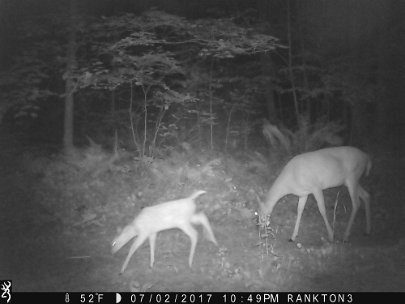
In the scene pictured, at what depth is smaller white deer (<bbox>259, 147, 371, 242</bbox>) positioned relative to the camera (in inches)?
Result: 200

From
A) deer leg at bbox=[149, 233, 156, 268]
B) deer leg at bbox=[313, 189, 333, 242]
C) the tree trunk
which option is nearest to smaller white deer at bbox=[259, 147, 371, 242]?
deer leg at bbox=[313, 189, 333, 242]

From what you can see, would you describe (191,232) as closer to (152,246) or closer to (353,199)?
(152,246)

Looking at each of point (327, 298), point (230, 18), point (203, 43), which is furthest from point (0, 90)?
point (327, 298)

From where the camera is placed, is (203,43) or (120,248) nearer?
(120,248)

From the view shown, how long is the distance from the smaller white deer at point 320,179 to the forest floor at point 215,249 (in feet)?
0.41

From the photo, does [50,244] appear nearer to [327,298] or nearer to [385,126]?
[327,298]

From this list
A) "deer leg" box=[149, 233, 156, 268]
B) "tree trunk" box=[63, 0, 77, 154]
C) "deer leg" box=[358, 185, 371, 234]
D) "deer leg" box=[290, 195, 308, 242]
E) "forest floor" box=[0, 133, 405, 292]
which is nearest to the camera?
"forest floor" box=[0, 133, 405, 292]

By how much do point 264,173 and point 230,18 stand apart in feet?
5.83

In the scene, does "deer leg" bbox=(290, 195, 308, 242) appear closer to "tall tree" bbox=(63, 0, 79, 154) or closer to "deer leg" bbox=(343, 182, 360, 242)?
"deer leg" bbox=(343, 182, 360, 242)

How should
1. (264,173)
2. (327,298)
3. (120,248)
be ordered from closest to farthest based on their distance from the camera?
(327,298) → (120,248) → (264,173)

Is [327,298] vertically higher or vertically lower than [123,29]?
lower

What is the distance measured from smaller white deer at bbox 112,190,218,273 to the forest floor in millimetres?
112

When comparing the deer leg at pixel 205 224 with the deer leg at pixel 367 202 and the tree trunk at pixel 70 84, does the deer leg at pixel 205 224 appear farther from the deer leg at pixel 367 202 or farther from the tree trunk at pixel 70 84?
the tree trunk at pixel 70 84

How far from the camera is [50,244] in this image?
495cm
